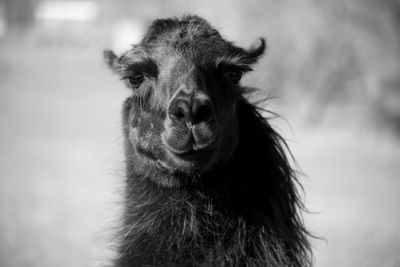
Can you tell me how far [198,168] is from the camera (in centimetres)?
323

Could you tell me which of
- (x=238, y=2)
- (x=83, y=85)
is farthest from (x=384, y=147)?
(x=83, y=85)

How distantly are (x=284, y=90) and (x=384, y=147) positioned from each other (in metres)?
4.16

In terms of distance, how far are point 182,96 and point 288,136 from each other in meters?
12.5

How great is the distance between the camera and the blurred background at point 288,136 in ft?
23.4

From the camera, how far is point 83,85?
26641mm

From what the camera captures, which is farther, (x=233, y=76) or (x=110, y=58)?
(x=110, y=58)

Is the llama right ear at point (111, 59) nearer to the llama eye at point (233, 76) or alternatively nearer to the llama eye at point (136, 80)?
the llama eye at point (136, 80)

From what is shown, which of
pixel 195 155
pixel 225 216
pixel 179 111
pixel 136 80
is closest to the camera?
pixel 179 111

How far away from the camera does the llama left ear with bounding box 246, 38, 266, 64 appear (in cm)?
387

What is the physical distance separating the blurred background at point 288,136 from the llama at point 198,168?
0.58m

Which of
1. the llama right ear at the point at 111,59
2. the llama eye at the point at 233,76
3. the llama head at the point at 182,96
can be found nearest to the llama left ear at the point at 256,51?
the llama head at the point at 182,96

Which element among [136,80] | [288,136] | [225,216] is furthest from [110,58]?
[288,136]

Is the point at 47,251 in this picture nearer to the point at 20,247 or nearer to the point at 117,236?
the point at 20,247

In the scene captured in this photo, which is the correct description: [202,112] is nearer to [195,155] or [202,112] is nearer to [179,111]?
[179,111]
